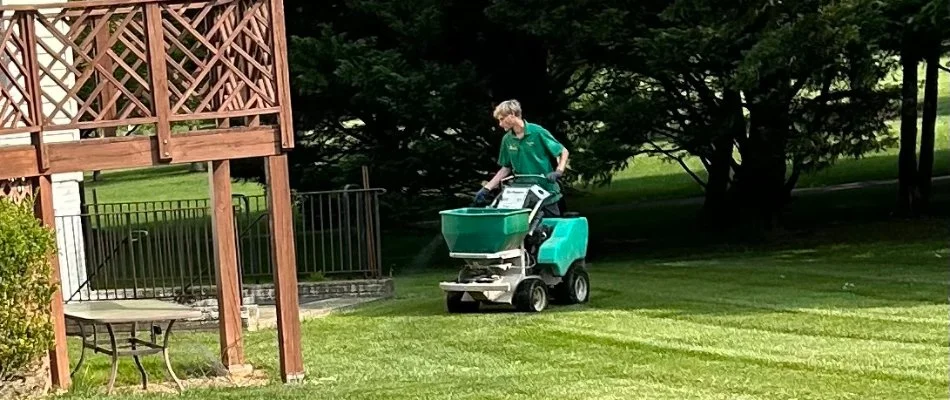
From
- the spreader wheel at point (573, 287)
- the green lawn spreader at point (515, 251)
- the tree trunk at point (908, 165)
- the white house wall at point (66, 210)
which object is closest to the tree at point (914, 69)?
the tree trunk at point (908, 165)

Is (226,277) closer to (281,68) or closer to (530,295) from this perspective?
(281,68)

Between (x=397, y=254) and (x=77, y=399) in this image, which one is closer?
(x=77, y=399)

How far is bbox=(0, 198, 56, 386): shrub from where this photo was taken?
9656 millimetres

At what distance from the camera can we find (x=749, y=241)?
24500 mm

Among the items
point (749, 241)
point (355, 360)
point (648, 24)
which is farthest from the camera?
point (749, 241)

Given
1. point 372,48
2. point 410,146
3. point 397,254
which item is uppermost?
point 372,48

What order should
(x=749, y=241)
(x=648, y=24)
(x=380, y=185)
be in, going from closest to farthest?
(x=648, y=24) < (x=380, y=185) < (x=749, y=241)

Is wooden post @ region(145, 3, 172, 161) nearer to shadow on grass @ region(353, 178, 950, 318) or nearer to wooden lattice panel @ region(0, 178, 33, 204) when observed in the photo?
wooden lattice panel @ region(0, 178, 33, 204)

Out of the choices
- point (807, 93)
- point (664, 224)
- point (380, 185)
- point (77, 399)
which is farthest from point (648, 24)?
point (77, 399)

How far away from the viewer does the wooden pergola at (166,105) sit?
10.4 m

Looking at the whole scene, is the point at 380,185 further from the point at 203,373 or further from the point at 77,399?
the point at 77,399

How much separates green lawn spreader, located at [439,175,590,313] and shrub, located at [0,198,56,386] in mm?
4329

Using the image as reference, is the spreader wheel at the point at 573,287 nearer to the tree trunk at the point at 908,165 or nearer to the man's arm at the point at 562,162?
the man's arm at the point at 562,162

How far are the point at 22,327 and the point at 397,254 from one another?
18.0 meters
